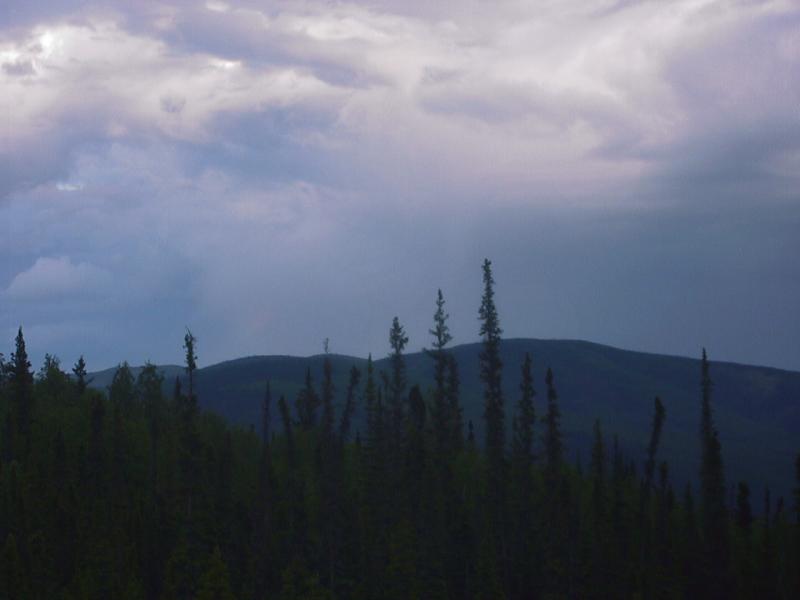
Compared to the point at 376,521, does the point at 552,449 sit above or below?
above

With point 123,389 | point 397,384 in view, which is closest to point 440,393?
point 397,384

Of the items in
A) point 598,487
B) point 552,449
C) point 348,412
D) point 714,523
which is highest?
point 348,412

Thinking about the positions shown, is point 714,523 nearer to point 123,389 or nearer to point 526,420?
point 526,420

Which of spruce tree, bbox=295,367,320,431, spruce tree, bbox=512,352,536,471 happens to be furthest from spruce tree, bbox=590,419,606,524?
spruce tree, bbox=295,367,320,431

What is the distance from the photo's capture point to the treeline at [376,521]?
264 feet

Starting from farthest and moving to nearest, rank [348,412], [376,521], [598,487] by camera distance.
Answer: [348,412] < [598,487] < [376,521]

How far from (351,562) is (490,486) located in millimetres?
15840

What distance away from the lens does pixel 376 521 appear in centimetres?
9325

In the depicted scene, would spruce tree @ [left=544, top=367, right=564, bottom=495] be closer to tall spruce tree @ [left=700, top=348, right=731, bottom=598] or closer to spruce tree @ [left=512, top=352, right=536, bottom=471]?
spruce tree @ [left=512, top=352, right=536, bottom=471]

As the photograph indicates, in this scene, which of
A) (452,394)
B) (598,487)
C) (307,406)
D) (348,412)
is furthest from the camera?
(307,406)

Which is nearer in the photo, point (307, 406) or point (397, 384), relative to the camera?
point (397, 384)

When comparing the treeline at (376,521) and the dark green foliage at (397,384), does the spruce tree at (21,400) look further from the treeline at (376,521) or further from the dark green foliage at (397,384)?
the dark green foliage at (397,384)

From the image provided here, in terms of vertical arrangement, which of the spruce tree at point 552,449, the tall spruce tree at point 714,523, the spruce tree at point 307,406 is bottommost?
the tall spruce tree at point 714,523

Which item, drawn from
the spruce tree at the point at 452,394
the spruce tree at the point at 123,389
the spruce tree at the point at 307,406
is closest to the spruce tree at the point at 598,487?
the spruce tree at the point at 452,394
